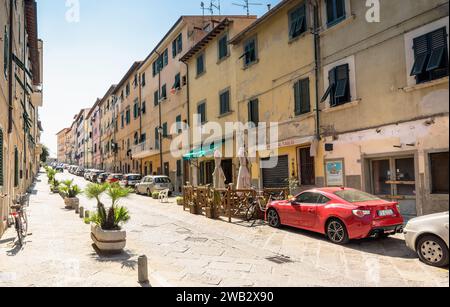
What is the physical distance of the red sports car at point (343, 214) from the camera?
829 centimetres

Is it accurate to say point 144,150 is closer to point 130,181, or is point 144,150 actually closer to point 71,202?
point 130,181

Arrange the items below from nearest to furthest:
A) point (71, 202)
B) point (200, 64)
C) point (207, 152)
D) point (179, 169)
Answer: point (71, 202), point (207, 152), point (200, 64), point (179, 169)

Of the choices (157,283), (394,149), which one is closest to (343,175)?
(394,149)

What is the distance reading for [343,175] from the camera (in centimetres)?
1288

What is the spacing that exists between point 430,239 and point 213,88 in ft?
57.7

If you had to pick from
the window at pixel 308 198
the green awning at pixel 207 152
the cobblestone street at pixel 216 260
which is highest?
the green awning at pixel 207 152

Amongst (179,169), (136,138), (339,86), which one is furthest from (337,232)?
(136,138)

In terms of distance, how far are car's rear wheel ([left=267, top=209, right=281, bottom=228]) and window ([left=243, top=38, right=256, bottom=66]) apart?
9.28 meters

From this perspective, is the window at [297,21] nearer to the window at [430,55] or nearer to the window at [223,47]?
the window at [430,55]

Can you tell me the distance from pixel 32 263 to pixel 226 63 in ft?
53.5

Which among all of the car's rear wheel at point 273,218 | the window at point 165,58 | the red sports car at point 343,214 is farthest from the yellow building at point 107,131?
the red sports car at point 343,214

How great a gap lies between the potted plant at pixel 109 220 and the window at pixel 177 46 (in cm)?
2057

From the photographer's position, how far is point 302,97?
14914 millimetres
